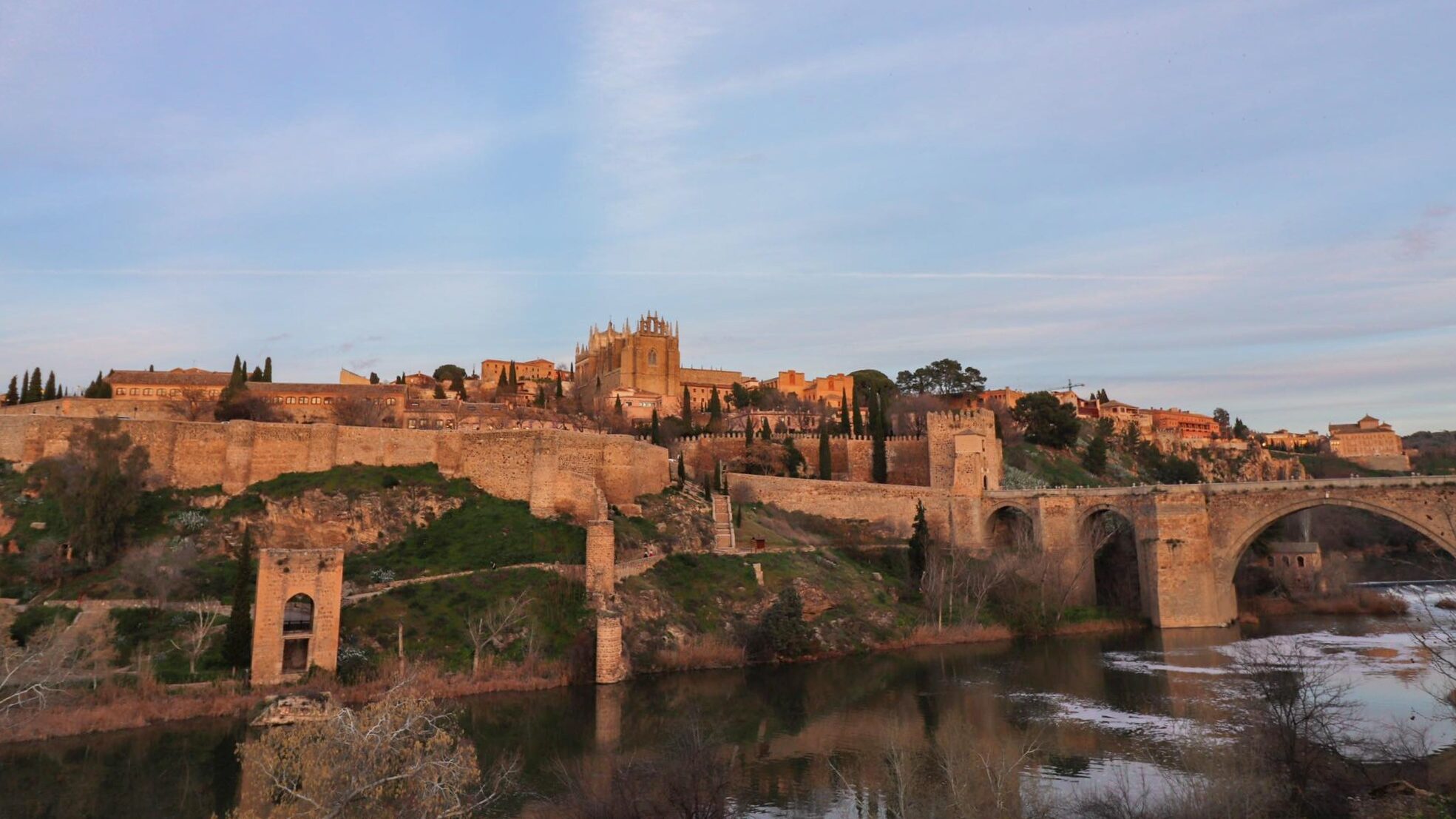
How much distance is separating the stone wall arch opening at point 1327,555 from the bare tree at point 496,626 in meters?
28.0

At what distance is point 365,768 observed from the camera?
9961 mm

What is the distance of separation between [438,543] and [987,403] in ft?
176

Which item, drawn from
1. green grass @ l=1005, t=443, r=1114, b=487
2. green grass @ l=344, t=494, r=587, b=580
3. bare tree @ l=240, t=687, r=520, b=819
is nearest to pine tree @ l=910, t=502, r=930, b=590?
green grass @ l=344, t=494, r=587, b=580

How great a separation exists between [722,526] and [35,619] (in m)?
22.6

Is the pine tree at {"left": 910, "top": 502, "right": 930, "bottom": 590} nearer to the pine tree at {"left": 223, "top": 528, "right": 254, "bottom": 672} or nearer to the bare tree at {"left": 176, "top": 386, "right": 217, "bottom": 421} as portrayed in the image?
the pine tree at {"left": 223, "top": 528, "right": 254, "bottom": 672}

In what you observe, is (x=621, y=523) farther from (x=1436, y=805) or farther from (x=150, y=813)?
(x=1436, y=805)

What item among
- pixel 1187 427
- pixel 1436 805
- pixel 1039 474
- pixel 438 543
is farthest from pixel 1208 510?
pixel 1187 427

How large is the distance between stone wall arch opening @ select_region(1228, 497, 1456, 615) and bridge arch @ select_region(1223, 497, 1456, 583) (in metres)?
0.03

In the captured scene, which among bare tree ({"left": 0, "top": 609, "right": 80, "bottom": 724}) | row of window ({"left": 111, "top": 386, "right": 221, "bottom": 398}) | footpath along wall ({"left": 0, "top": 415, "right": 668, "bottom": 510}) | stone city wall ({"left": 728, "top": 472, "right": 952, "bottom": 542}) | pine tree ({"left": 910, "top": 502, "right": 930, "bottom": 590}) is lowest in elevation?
bare tree ({"left": 0, "top": 609, "right": 80, "bottom": 724})

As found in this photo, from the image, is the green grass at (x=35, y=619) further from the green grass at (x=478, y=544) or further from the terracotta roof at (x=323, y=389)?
the terracotta roof at (x=323, y=389)

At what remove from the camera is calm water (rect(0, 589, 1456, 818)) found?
16906 mm

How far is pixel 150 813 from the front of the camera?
16.0 meters

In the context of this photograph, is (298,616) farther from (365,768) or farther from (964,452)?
(964,452)

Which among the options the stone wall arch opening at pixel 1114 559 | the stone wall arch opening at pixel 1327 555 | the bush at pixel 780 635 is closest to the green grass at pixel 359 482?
the bush at pixel 780 635
